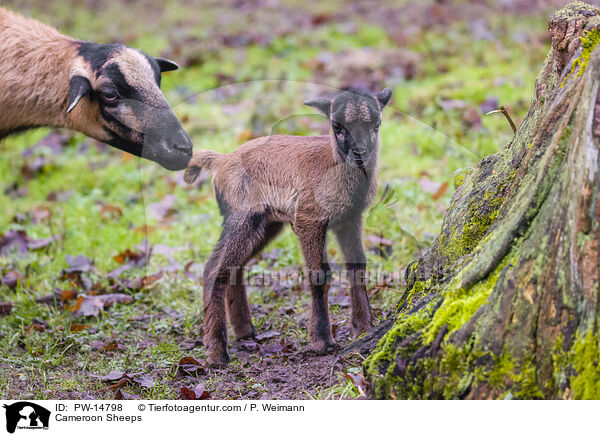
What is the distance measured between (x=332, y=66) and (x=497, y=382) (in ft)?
26.5

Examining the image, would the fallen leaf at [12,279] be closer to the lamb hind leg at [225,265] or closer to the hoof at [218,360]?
the lamb hind leg at [225,265]

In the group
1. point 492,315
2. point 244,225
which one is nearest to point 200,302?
Answer: point 244,225

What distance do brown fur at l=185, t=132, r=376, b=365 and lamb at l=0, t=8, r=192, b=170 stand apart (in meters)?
0.67

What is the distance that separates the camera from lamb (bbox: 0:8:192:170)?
4.68 metres

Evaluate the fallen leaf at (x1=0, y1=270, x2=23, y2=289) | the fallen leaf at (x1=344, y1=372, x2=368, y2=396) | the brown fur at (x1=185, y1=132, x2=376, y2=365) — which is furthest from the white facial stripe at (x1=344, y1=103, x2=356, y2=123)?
the fallen leaf at (x1=0, y1=270, x2=23, y2=289)

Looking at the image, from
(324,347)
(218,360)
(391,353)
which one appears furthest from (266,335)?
(391,353)

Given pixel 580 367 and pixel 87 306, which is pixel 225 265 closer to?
pixel 87 306

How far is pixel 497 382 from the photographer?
268 centimetres

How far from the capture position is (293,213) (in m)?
4.08
